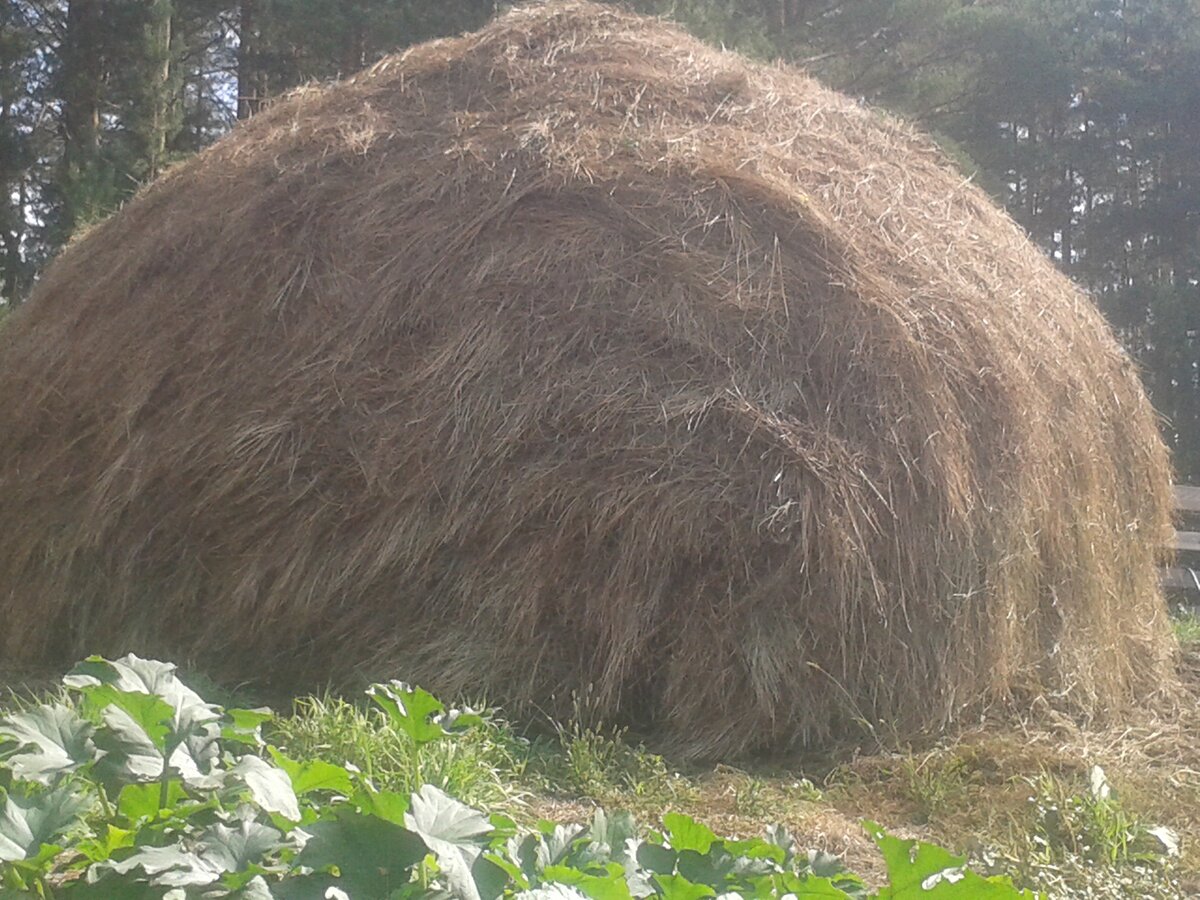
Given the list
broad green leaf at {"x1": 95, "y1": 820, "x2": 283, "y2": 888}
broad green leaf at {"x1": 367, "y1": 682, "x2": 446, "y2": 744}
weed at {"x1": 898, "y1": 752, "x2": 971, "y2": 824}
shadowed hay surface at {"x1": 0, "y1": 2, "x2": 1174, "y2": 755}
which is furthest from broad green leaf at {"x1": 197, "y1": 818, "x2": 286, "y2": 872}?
weed at {"x1": 898, "y1": 752, "x2": 971, "y2": 824}

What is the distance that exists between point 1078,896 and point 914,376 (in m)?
1.97

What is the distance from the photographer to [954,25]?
1466 centimetres

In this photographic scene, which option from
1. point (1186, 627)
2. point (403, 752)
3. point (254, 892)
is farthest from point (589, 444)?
point (1186, 627)

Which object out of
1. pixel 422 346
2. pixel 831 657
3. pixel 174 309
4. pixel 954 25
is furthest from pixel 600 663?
pixel 954 25

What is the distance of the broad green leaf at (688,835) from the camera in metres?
1.98

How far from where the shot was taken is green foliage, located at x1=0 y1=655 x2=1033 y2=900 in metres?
1.78

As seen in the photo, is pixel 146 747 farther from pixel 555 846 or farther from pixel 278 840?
pixel 555 846

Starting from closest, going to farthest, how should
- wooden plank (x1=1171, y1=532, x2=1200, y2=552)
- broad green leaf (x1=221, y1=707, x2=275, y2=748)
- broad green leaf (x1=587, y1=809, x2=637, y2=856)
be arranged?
broad green leaf (x1=587, y1=809, x2=637, y2=856) → broad green leaf (x1=221, y1=707, x2=275, y2=748) → wooden plank (x1=1171, y1=532, x2=1200, y2=552)

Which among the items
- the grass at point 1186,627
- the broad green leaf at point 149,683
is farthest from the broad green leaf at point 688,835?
the grass at point 1186,627

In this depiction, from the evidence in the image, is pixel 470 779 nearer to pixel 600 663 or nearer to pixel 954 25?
→ pixel 600 663

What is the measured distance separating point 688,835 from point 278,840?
2.18 ft

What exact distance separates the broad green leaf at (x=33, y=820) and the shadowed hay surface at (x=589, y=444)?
6.31ft

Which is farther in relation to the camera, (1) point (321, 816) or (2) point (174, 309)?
(2) point (174, 309)

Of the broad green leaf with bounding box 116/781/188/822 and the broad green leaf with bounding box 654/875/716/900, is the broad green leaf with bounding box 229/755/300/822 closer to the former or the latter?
the broad green leaf with bounding box 116/781/188/822
